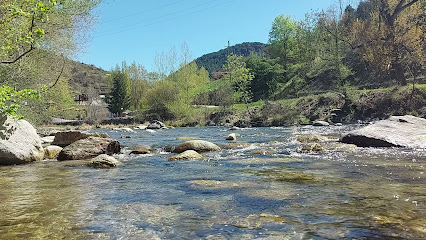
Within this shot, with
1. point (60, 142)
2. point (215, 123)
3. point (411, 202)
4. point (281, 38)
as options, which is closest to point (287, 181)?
point (411, 202)

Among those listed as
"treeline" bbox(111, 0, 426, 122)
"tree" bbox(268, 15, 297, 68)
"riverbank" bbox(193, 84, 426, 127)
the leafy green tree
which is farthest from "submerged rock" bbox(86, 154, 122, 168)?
"tree" bbox(268, 15, 297, 68)

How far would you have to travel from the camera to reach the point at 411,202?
4.13 meters

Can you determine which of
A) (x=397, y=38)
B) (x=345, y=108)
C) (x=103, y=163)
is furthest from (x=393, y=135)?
(x=397, y=38)

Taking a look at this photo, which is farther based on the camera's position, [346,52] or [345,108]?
[346,52]

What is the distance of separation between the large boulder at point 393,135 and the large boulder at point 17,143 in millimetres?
10457

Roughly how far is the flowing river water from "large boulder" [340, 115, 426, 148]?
7.13 feet

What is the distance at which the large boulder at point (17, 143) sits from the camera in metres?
8.66

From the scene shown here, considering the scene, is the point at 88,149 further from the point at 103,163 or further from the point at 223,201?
the point at 223,201

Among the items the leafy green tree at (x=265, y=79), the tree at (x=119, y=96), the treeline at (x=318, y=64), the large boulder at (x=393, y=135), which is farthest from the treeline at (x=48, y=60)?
the tree at (x=119, y=96)

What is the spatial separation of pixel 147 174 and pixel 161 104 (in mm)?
40639

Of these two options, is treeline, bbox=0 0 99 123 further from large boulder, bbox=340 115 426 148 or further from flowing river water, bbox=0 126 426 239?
large boulder, bbox=340 115 426 148

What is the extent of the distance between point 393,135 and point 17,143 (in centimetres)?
1177

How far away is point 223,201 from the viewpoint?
4.60 metres

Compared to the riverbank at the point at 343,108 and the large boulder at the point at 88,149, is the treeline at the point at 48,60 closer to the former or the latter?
the large boulder at the point at 88,149
